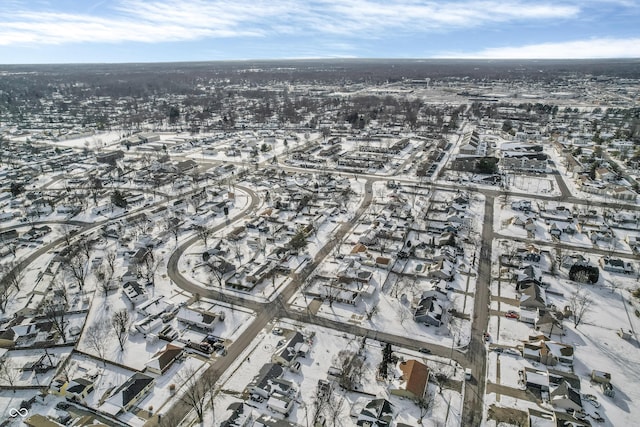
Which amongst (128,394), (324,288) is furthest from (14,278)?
(324,288)

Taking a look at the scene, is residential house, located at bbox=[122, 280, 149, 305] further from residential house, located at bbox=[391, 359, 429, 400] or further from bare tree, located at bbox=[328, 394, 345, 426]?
residential house, located at bbox=[391, 359, 429, 400]

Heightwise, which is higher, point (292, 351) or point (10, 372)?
point (292, 351)

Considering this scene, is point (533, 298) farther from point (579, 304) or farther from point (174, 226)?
point (174, 226)

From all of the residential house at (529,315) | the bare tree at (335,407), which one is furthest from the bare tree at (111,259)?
the residential house at (529,315)

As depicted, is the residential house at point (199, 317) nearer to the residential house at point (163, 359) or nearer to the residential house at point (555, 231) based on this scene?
the residential house at point (163, 359)

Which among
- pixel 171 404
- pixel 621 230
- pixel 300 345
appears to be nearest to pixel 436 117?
pixel 621 230
